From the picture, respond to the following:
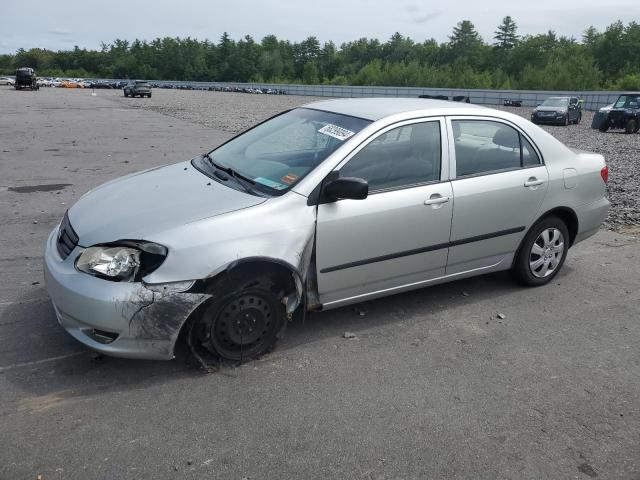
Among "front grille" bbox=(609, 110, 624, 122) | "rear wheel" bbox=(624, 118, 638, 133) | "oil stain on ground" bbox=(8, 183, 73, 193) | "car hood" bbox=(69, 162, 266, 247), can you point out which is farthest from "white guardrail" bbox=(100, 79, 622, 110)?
"car hood" bbox=(69, 162, 266, 247)

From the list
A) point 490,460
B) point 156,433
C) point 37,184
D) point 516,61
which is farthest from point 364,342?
point 516,61

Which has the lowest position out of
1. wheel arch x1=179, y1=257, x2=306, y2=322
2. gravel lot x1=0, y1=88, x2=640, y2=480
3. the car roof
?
gravel lot x1=0, y1=88, x2=640, y2=480

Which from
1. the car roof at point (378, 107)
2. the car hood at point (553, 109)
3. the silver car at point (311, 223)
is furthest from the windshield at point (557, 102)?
the car roof at point (378, 107)

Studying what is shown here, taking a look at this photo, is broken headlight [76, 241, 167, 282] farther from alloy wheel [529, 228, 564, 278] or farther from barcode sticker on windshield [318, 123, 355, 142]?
alloy wheel [529, 228, 564, 278]

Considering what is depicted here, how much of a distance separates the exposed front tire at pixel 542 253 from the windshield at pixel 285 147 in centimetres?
190

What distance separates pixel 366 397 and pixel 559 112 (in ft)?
87.5

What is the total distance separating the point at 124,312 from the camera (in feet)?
10.5

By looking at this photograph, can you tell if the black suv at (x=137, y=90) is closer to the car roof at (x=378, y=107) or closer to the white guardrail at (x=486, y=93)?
the white guardrail at (x=486, y=93)

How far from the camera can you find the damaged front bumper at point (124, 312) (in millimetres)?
3193

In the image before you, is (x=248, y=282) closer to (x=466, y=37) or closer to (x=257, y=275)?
(x=257, y=275)

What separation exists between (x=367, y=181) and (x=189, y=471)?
86.7 inches

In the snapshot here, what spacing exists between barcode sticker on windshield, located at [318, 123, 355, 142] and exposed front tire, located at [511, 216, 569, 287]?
191 centimetres

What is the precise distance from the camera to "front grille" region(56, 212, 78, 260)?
3521 millimetres

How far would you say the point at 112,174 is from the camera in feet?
33.2
